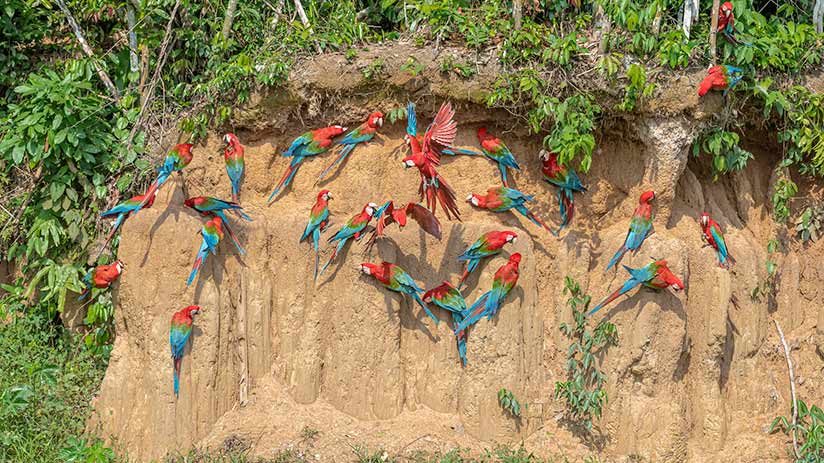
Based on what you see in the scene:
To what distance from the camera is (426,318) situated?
19.0ft

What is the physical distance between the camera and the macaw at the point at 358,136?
5832 mm

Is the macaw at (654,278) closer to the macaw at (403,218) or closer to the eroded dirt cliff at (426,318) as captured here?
the eroded dirt cliff at (426,318)

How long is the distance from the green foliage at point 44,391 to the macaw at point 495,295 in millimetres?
2192

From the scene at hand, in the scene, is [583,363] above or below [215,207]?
above

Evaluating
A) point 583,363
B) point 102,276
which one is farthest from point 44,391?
point 583,363

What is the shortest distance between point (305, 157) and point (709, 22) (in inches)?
104

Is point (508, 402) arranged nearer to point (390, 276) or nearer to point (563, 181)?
point (390, 276)

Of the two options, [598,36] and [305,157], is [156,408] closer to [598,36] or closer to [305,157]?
[305,157]

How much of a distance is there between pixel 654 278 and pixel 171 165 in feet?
9.51

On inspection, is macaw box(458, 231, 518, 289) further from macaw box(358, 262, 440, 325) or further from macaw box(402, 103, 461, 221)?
macaw box(358, 262, 440, 325)

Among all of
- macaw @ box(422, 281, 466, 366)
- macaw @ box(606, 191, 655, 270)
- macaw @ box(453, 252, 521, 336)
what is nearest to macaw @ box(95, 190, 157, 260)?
macaw @ box(422, 281, 466, 366)

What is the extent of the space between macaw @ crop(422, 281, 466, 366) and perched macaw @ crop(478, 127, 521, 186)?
0.76m

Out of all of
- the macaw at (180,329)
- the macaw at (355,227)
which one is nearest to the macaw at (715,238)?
the macaw at (355,227)

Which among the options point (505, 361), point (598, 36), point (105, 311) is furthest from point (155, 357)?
point (598, 36)
